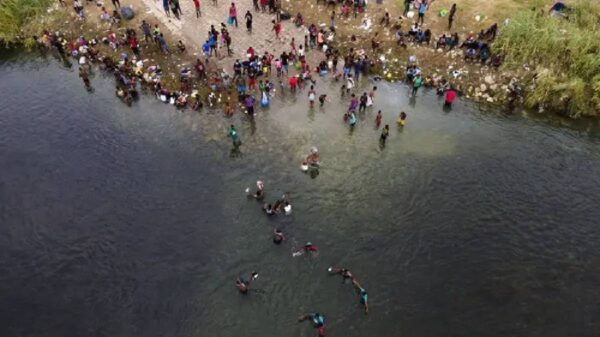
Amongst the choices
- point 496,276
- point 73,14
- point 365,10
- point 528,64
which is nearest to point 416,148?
point 496,276

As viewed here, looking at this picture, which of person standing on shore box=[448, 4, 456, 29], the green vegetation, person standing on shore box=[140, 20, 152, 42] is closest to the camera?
the green vegetation

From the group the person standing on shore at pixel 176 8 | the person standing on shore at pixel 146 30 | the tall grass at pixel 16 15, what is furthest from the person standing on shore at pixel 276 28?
the tall grass at pixel 16 15

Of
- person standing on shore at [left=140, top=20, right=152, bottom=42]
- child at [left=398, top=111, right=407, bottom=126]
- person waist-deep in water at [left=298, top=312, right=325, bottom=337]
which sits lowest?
person waist-deep in water at [left=298, top=312, right=325, bottom=337]

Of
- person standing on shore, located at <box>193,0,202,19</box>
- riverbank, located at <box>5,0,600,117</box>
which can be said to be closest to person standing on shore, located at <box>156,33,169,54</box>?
riverbank, located at <box>5,0,600,117</box>

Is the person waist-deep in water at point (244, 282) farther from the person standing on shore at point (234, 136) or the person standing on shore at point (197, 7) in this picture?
the person standing on shore at point (197, 7)

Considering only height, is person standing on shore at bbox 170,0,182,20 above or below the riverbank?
above

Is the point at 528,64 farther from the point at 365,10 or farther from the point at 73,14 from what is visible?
the point at 73,14

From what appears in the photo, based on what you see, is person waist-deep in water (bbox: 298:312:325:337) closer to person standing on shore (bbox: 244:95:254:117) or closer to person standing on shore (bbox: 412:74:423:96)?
person standing on shore (bbox: 244:95:254:117)

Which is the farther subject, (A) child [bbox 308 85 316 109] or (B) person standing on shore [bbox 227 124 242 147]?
(A) child [bbox 308 85 316 109]
